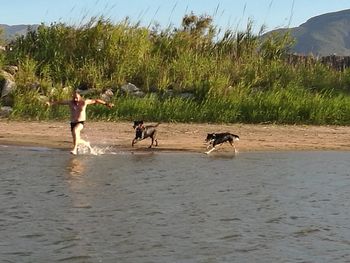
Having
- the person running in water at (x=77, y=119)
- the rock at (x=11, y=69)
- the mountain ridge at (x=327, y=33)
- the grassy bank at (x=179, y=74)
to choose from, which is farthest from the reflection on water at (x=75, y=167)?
the mountain ridge at (x=327, y=33)

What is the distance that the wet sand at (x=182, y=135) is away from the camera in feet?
55.6

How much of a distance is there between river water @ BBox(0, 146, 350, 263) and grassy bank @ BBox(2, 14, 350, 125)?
492cm

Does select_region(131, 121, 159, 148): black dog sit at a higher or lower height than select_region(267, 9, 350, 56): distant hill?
lower

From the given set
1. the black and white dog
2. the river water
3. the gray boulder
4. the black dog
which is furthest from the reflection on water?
the gray boulder

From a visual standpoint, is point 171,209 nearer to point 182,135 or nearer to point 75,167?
point 75,167

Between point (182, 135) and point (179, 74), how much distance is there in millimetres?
4967

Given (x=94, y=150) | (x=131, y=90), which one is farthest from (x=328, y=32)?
(x=94, y=150)

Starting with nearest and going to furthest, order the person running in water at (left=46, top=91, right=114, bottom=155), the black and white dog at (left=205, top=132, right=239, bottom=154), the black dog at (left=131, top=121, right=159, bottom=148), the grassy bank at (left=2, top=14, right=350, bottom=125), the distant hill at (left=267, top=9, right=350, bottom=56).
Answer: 1. the person running in water at (left=46, top=91, right=114, bottom=155)
2. the black and white dog at (left=205, top=132, right=239, bottom=154)
3. the black dog at (left=131, top=121, right=159, bottom=148)
4. the grassy bank at (left=2, top=14, right=350, bottom=125)
5. the distant hill at (left=267, top=9, right=350, bottom=56)

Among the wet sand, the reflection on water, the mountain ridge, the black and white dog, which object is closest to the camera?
the reflection on water

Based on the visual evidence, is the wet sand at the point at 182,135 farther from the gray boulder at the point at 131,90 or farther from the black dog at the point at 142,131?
the gray boulder at the point at 131,90

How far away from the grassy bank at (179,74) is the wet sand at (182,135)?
762 mm

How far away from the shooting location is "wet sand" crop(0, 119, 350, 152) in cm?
1694

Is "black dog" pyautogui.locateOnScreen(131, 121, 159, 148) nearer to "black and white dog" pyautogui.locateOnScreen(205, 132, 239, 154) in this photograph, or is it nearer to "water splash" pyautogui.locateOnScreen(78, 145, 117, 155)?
"water splash" pyautogui.locateOnScreen(78, 145, 117, 155)

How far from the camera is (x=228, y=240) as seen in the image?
8.38 metres
